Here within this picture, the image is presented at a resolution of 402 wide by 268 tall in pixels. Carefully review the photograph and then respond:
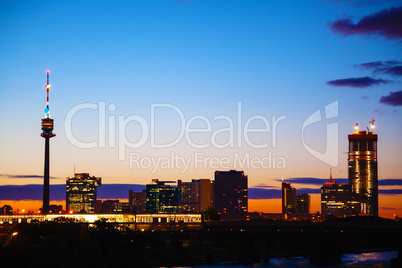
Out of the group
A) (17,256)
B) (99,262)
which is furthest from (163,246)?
(17,256)

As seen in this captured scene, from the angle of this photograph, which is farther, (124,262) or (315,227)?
(315,227)

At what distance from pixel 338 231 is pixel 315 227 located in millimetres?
10589

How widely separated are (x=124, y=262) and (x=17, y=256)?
36.1 metres

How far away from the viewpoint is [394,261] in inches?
6176

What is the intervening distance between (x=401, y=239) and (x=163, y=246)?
190 ft

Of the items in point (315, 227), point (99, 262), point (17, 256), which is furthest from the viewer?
point (315, 227)

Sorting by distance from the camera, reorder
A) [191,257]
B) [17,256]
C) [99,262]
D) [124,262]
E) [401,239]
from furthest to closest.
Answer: [191,257] < [401,239] < [124,262] < [99,262] < [17,256]

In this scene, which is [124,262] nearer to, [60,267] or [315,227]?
[60,267]

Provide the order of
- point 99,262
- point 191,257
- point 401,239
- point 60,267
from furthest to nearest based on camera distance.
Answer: point 191,257 < point 401,239 < point 99,262 < point 60,267

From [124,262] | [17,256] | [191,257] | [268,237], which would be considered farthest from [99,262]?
[268,237]

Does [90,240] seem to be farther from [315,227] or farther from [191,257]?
[315,227]

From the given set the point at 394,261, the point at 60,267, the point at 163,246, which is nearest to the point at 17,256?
the point at 60,267

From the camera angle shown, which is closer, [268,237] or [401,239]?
[401,239]

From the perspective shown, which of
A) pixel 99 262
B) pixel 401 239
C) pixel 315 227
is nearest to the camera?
pixel 99 262
